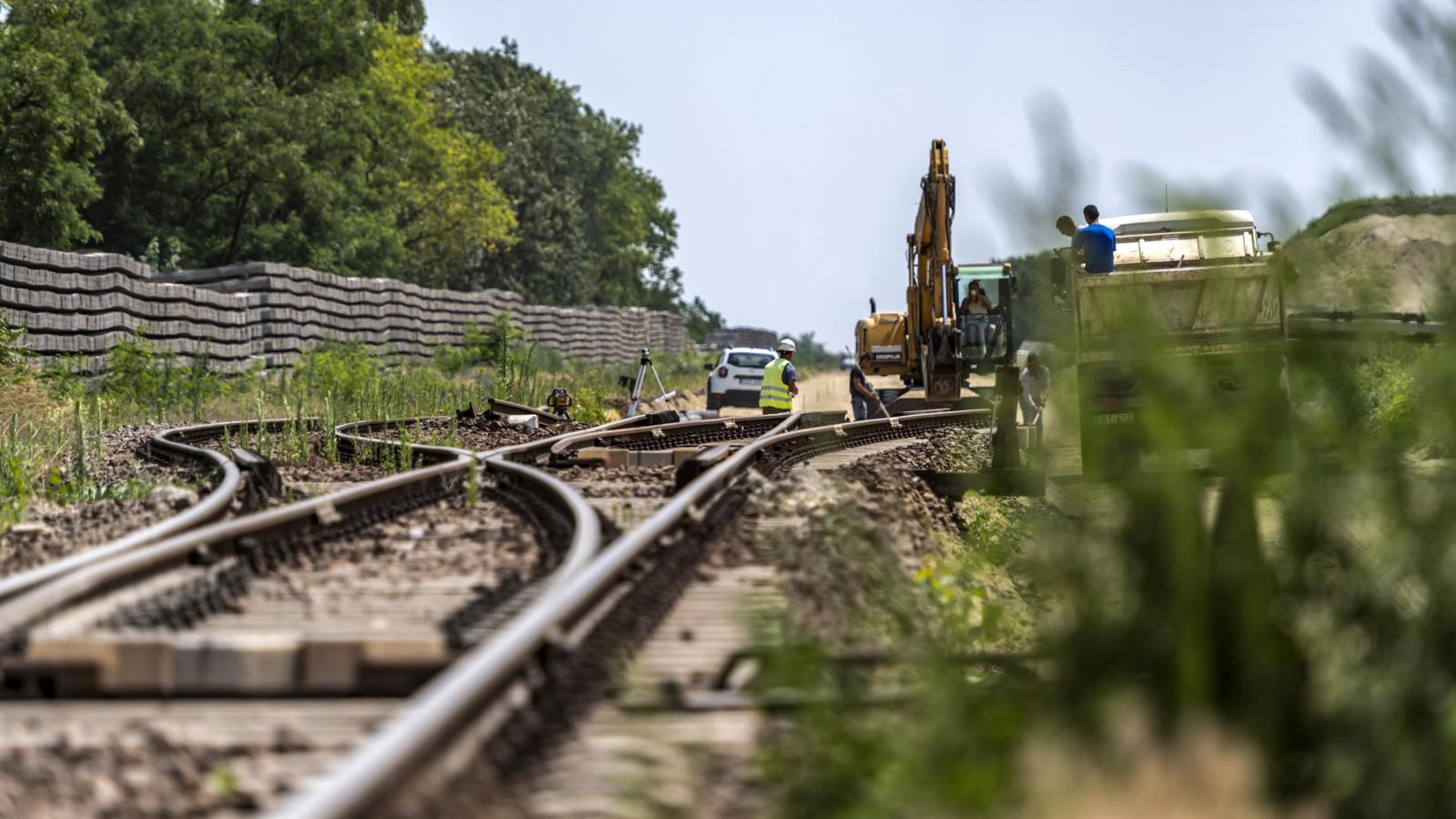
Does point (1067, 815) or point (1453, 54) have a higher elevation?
point (1453, 54)

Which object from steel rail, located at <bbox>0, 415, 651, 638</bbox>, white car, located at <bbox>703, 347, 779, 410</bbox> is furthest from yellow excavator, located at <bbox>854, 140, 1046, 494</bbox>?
steel rail, located at <bbox>0, 415, 651, 638</bbox>

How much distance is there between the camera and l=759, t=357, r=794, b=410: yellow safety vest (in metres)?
23.6

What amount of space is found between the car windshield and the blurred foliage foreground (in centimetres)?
3172

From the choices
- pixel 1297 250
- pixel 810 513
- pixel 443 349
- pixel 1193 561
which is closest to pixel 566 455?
pixel 810 513

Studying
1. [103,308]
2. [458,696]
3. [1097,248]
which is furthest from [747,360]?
[458,696]

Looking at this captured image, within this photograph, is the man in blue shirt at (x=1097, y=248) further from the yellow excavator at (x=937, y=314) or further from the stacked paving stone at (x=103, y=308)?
the stacked paving stone at (x=103, y=308)

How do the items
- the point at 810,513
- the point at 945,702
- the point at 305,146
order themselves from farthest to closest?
the point at 305,146 → the point at 810,513 → the point at 945,702

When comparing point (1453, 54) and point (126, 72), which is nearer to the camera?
point (1453, 54)

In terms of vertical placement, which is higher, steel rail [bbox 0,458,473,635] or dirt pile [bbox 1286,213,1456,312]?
dirt pile [bbox 1286,213,1456,312]

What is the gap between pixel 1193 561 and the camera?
383 centimetres

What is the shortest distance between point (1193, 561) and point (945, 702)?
0.69 metres

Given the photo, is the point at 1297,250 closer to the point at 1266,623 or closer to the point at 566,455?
the point at 1266,623

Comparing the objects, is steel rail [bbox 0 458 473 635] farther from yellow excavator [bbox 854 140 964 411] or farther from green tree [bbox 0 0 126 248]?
green tree [bbox 0 0 126 248]

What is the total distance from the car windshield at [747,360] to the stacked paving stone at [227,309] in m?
7.65
